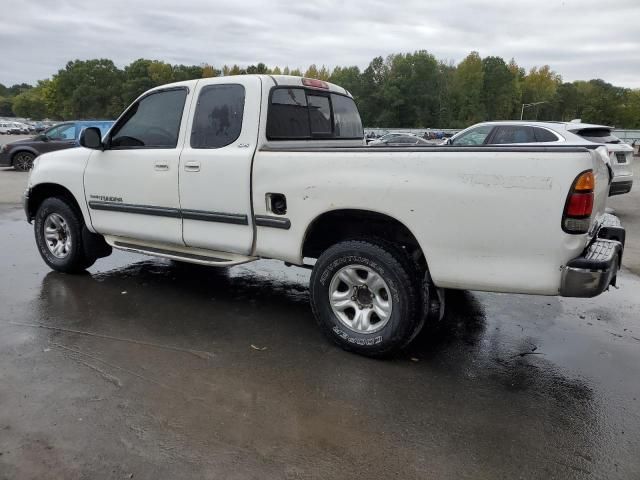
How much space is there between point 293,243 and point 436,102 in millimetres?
106295

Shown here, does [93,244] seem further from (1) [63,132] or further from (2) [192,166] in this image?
(1) [63,132]

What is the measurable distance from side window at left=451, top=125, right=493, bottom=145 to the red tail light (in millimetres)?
6846

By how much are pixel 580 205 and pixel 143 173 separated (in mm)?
3619

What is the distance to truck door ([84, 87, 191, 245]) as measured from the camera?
181 inches

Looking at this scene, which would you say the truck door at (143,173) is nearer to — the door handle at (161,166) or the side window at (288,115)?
the door handle at (161,166)

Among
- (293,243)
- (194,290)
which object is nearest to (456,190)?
(293,243)

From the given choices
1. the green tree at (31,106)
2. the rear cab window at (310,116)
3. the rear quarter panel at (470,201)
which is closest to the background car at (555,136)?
the rear cab window at (310,116)

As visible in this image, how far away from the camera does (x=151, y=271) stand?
19.6 feet

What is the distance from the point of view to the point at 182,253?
4754mm

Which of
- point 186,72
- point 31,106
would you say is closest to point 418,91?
point 186,72

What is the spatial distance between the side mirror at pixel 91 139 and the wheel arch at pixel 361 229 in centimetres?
239

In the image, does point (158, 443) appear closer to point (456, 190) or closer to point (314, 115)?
point (456, 190)

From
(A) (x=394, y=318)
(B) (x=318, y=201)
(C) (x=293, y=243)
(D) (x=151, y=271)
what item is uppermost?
(B) (x=318, y=201)

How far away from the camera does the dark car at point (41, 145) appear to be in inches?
634
